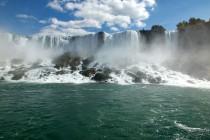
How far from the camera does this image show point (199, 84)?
56.7 meters

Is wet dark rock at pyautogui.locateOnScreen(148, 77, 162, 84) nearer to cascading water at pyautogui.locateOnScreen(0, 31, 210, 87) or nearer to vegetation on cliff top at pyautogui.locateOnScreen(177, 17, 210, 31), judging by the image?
cascading water at pyautogui.locateOnScreen(0, 31, 210, 87)

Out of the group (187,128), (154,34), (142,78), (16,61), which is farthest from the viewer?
(154,34)

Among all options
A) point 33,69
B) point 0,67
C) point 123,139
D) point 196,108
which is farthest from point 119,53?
point 123,139

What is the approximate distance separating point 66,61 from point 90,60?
7815mm

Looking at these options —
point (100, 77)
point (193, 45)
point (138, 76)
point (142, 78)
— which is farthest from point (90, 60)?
point (193, 45)

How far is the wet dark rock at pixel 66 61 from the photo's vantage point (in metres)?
71.6

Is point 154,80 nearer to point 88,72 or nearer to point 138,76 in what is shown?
point 138,76

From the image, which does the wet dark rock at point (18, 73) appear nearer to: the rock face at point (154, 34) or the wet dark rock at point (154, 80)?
the wet dark rock at point (154, 80)

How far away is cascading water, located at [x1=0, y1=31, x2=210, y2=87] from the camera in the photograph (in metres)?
61.6

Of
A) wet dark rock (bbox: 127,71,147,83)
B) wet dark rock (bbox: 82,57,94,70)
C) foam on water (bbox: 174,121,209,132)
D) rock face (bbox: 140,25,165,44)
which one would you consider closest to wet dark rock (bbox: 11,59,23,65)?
wet dark rock (bbox: 82,57,94,70)

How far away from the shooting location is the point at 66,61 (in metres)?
74.8

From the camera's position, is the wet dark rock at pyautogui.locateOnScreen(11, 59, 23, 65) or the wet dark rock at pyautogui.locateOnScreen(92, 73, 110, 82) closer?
the wet dark rock at pyautogui.locateOnScreen(92, 73, 110, 82)

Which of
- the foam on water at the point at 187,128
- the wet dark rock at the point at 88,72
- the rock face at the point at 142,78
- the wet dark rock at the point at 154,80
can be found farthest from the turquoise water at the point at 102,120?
the wet dark rock at the point at 88,72

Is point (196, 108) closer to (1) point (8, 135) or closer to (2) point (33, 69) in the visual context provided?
(1) point (8, 135)
